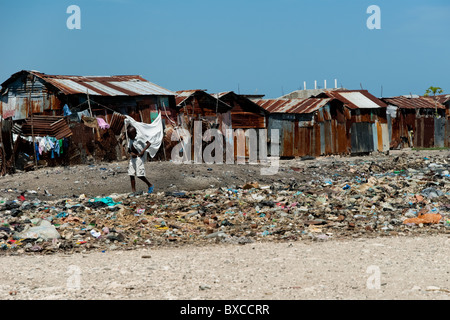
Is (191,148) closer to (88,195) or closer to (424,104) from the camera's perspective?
(88,195)

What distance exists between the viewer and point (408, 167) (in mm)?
19656

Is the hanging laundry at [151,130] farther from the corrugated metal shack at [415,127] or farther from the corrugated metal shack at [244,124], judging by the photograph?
the corrugated metal shack at [415,127]

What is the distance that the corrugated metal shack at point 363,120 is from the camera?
28.3 meters

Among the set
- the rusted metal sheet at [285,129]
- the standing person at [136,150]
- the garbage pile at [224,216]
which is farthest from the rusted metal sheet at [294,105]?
the standing person at [136,150]

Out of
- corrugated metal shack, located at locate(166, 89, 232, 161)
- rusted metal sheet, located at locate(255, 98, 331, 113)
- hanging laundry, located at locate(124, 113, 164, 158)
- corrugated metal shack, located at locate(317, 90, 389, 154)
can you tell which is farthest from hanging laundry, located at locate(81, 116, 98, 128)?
corrugated metal shack, located at locate(317, 90, 389, 154)

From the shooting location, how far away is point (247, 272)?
656 centimetres

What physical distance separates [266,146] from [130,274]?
61.0 feet

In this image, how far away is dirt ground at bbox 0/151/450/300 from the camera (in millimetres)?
5680

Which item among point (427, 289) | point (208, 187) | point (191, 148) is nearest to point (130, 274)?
point (427, 289)

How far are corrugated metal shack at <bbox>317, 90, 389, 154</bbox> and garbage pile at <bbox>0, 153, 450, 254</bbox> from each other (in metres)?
14.5

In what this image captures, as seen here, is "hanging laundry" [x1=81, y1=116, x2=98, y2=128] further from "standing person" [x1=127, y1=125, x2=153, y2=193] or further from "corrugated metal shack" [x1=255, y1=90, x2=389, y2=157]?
"corrugated metal shack" [x1=255, y1=90, x2=389, y2=157]

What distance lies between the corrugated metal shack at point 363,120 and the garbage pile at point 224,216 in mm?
14545

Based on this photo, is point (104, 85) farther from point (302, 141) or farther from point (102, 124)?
point (302, 141)

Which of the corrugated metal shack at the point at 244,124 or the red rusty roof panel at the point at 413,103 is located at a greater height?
the red rusty roof panel at the point at 413,103
